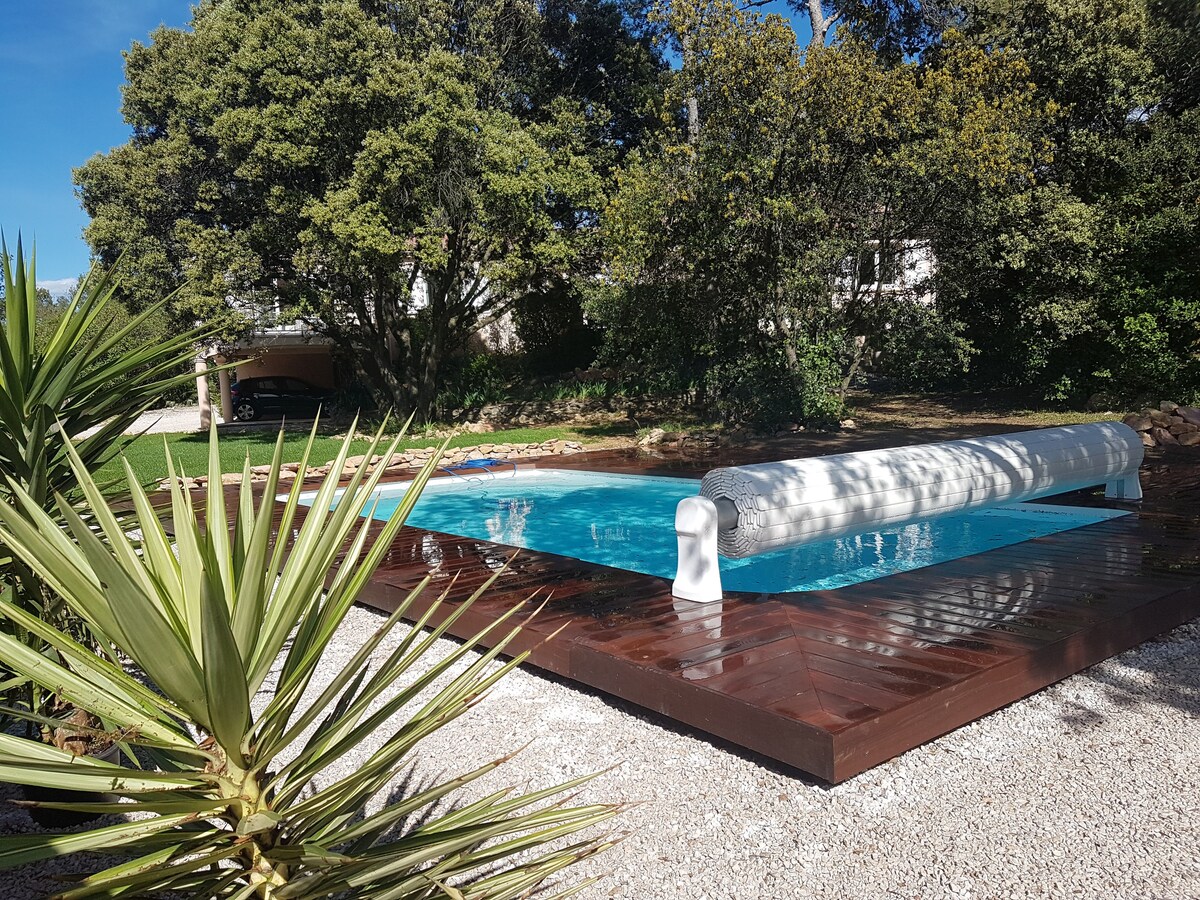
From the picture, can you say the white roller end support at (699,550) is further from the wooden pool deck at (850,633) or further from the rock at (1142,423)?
the rock at (1142,423)

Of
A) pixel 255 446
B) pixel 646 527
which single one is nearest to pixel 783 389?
pixel 646 527

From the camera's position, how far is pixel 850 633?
4.49 metres

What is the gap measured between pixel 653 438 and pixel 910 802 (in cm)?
1256

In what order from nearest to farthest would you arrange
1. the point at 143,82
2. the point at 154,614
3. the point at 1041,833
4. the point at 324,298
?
the point at 154,614 → the point at 1041,833 → the point at 324,298 → the point at 143,82

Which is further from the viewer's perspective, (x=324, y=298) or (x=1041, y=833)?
(x=324, y=298)

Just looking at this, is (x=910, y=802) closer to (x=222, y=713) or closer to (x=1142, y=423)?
(x=222, y=713)

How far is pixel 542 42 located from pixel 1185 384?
15.3 m

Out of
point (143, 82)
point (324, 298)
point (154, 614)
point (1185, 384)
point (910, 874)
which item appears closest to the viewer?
point (154, 614)

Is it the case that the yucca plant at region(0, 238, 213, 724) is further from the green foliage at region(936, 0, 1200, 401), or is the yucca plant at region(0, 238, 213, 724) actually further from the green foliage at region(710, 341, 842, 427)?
the green foliage at region(936, 0, 1200, 401)

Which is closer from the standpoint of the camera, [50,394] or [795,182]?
[50,394]

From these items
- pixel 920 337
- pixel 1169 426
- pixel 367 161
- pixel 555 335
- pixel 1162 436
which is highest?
pixel 367 161

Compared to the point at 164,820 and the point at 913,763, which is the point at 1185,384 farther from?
the point at 164,820

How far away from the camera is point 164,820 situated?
5.11 ft

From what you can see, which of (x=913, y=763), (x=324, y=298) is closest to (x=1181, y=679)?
(x=913, y=763)
